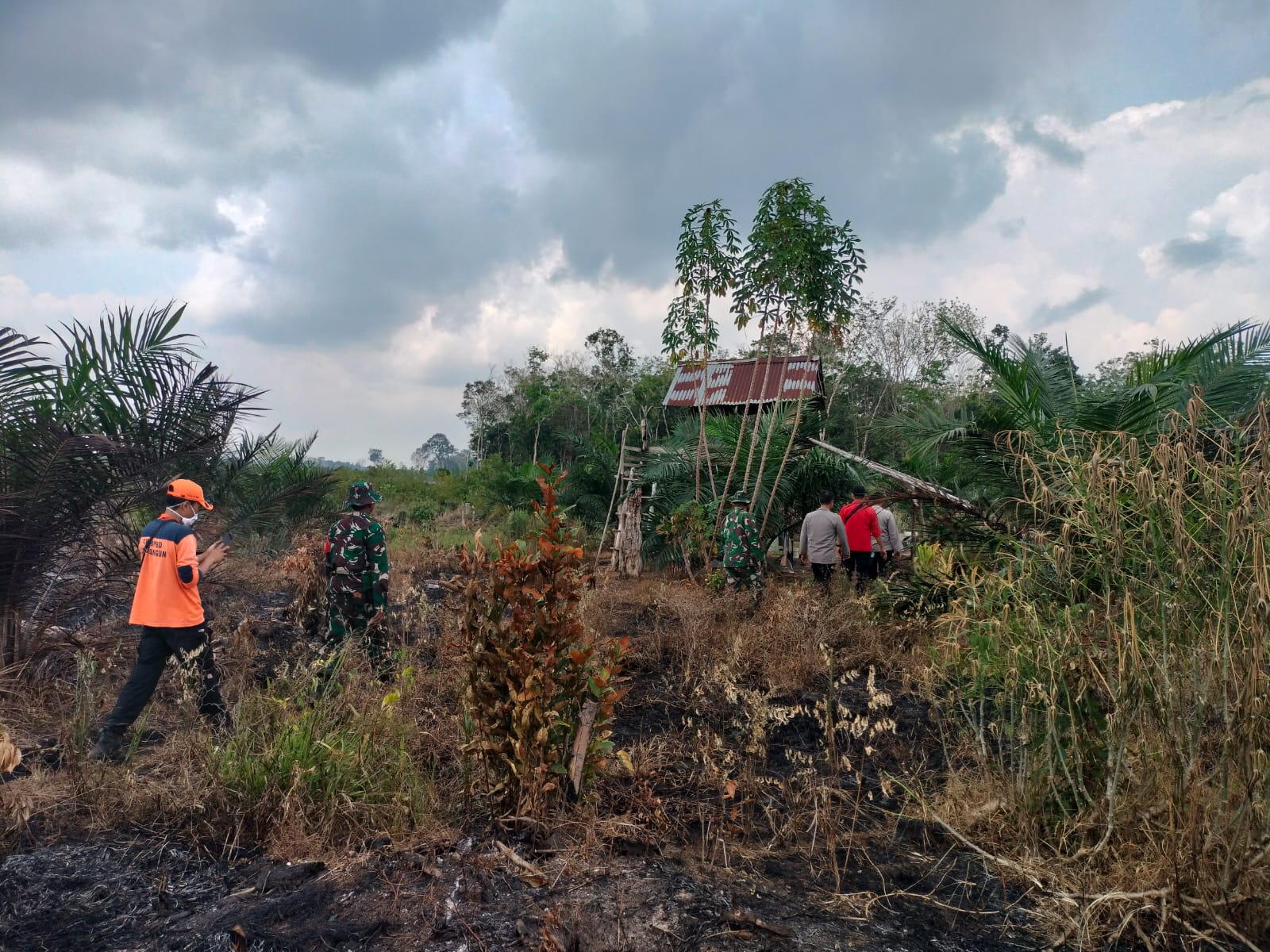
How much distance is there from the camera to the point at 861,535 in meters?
9.91

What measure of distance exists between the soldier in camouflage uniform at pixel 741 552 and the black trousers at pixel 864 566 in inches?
58.5

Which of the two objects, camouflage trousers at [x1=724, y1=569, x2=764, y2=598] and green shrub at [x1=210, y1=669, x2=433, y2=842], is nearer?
green shrub at [x1=210, y1=669, x2=433, y2=842]

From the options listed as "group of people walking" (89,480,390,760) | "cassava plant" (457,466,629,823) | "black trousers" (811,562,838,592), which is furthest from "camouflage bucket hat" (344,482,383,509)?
"black trousers" (811,562,838,592)

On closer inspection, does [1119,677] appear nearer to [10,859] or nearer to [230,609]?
[10,859]

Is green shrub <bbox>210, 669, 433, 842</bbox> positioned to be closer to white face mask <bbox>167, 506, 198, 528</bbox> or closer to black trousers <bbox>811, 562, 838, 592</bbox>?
white face mask <bbox>167, 506, 198, 528</bbox>

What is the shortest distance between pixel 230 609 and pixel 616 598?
4099 mm

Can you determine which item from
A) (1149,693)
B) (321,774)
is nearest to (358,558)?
(321,774)

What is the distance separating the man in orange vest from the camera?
15.6ft

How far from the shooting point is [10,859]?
11.5 feet

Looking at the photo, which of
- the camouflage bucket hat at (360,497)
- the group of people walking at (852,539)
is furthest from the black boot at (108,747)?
the group of people walking at (852,539)

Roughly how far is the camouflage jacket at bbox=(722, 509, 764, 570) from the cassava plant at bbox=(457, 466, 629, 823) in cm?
539

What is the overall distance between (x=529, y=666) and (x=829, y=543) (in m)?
6.51

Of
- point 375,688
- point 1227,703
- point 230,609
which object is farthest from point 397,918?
point 230,609

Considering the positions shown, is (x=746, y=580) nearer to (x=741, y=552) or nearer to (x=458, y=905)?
(x=741, y=552)
